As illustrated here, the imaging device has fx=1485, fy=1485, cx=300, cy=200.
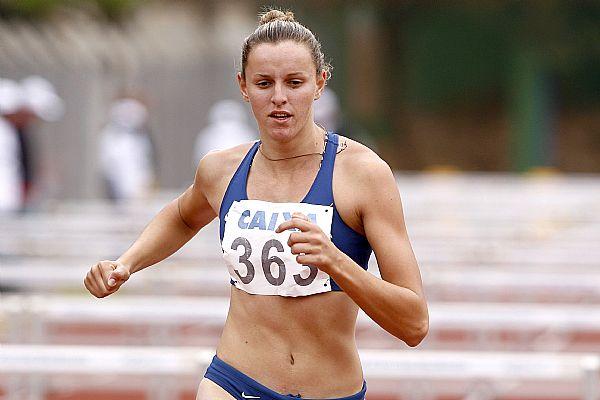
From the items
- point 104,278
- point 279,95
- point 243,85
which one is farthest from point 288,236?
point 104,278

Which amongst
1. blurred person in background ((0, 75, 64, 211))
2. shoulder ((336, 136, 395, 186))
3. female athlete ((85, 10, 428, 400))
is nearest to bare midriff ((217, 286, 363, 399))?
female athlete ((85, 10, 428, 400))

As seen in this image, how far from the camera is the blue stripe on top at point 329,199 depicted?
4.40 metres

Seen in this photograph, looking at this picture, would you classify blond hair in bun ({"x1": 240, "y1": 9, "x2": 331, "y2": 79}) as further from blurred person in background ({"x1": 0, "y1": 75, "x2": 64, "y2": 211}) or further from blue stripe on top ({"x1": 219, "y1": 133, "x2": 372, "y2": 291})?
blurred person in background ({"x1": 0, "y1": 75, "x2": 64, "y2": 211})

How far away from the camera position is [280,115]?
4.37 m

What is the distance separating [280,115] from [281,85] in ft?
0.31

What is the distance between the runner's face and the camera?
14.2 feet

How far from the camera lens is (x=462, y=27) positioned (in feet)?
137

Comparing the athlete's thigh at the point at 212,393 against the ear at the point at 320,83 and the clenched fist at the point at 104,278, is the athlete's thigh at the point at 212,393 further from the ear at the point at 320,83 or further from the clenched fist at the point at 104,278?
the ear at the point at 320,83

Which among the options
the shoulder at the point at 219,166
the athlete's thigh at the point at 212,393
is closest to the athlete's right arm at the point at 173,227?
the shoulder at the point at 219,166

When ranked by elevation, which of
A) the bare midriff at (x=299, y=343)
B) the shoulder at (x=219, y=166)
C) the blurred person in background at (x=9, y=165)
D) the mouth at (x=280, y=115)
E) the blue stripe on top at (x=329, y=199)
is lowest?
the bare midriff at (x=299, y=343)

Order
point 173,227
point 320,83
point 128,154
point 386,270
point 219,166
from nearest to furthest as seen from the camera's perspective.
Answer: point 386,270, point 320,83, point 219,166, point 173,227, point 128,154

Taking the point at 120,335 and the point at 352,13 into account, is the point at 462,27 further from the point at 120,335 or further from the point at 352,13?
the point at 120,335

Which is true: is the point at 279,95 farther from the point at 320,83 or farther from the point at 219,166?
the point at 219,166

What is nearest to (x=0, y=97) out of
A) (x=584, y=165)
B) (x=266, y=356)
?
(x=266, y=356)
